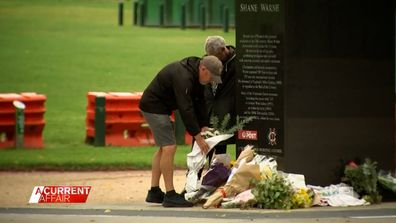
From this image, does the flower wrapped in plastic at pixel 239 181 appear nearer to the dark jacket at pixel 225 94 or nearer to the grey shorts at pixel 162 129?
the grey shorts at pixel 162 129

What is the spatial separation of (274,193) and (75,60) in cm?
1812

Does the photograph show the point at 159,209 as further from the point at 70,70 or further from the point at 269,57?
the point at 70,70

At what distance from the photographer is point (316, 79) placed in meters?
12.4

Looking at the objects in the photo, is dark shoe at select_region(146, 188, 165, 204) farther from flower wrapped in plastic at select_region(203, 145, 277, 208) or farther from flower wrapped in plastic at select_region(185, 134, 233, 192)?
flower wrapped in plastic at select_region(203, 145, 277, 208)

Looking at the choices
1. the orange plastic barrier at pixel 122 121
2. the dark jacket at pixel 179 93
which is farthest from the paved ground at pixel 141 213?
the orange plastic barrier at pixel 122 121

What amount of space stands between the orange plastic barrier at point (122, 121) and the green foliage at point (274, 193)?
22.1 ft

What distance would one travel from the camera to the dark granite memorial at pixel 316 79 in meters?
12.3

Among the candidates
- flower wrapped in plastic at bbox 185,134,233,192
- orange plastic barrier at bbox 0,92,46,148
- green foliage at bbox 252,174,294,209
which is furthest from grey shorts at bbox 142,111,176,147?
orange plastic barrier at bbox 0,92,46,148

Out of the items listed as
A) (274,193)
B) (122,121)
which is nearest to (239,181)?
(274,193)

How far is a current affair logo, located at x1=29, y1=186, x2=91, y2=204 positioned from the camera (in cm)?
1262

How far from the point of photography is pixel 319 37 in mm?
12406

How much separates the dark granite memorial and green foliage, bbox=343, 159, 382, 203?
0.30 meters

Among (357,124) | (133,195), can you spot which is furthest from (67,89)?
(357,124)

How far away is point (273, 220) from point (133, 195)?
293 cm
